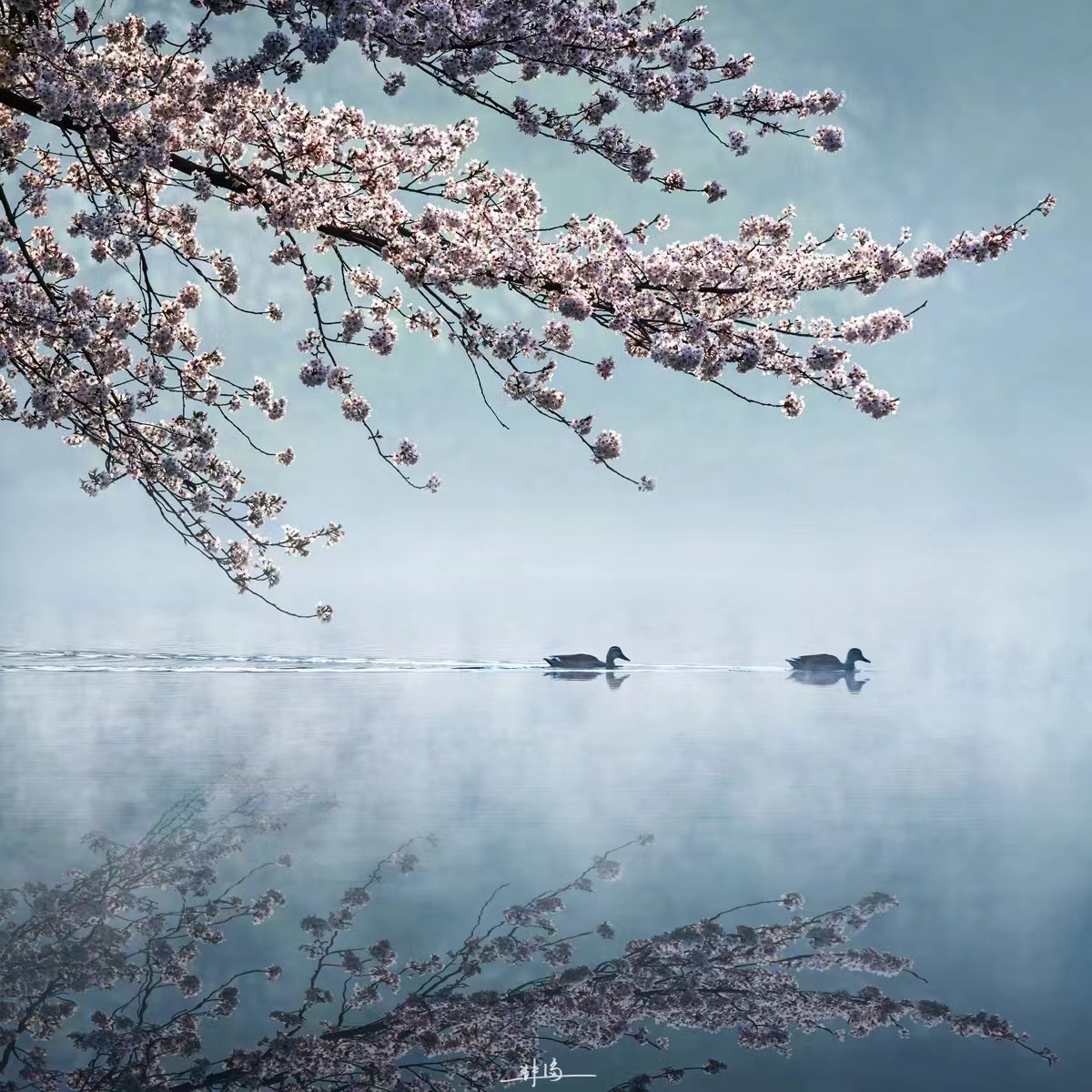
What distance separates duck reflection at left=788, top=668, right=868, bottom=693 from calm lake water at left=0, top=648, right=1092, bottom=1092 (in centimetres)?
54

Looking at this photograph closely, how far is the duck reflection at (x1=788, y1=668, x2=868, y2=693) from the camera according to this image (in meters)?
20.4

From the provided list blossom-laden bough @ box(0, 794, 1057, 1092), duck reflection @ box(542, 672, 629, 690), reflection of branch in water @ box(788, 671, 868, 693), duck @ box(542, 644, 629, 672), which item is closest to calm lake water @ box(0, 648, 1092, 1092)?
blossom-laden bough @ box(0, 794, 1057, 1092)

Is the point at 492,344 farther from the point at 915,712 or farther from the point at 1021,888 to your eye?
the point at 915,712

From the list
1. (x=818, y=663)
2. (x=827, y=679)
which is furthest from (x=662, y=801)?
(x=818, y=663)

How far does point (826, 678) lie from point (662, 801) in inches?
438

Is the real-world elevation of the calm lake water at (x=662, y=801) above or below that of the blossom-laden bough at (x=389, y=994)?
above

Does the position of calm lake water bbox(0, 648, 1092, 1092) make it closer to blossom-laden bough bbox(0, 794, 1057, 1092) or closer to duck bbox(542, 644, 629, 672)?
blossom-laden bough bbox(0, 794, 1057, 1092)

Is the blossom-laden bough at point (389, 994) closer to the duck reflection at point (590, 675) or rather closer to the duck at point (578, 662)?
the duck reflection at point (590, 675)

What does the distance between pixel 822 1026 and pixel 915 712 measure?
1240cm

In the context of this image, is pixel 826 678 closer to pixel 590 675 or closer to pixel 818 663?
pixel 818 663

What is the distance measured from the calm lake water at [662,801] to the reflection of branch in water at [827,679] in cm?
54

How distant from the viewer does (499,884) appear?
7668mm

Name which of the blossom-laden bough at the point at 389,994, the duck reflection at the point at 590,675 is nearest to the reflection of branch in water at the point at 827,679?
the duck reflection at the point at 590,675

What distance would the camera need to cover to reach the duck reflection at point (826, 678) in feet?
66.9
